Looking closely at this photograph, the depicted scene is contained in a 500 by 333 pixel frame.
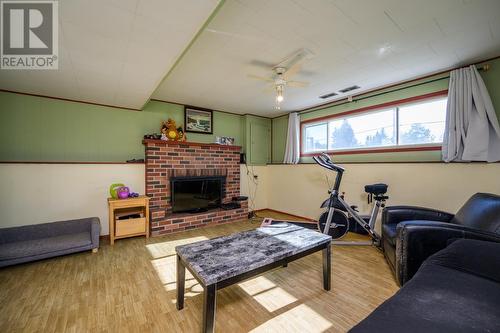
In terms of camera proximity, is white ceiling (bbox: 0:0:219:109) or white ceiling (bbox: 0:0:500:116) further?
white ceiling (bbox: 0:0:500:116)

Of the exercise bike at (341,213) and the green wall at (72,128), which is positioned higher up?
the green wall at (72,128)

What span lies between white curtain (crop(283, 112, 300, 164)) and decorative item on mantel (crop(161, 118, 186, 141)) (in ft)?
7.76

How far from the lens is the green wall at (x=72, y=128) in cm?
296

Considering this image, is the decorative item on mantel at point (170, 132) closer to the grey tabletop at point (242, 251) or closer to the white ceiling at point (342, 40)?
the white ceiling at point (342, 40)

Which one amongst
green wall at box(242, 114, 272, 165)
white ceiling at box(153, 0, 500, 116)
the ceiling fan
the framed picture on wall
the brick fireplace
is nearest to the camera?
white ceiling at box(153, 0, 500, 116)

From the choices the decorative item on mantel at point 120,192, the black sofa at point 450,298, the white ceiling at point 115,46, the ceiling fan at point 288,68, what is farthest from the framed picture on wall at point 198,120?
the black sofa at point 450,298

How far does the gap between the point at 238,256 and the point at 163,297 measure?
2.87ft

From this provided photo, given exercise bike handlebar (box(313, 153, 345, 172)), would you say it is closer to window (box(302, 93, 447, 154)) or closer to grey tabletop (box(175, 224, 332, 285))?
window (box(302, 93, 447, 154))

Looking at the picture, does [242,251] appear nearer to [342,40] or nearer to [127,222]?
[342,40]

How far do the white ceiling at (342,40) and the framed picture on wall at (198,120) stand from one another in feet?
3.31

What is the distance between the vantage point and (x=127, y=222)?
3182mm

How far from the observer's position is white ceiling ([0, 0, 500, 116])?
1.58 m

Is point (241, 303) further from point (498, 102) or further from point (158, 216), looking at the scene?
point (498, 102)

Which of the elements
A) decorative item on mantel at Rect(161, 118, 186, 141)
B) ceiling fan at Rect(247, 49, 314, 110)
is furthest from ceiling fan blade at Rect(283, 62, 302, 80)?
decorative item on mantel at Rect(161, 118, 186, 141)
